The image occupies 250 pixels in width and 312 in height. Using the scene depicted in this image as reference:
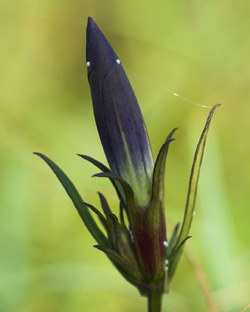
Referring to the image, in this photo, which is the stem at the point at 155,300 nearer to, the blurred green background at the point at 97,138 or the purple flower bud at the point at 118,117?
the purple flower bud at the point at 118,117

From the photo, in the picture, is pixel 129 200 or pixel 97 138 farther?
pixel 97 138

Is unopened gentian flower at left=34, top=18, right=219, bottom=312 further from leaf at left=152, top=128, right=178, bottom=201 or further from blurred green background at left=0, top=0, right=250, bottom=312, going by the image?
blurred green background at left=0, top=0, right=250, bottom=312

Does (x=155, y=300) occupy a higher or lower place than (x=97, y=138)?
lower

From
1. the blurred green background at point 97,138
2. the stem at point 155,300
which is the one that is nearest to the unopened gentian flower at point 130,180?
the stem at point 155,300

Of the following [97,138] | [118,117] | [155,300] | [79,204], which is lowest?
[155,300]

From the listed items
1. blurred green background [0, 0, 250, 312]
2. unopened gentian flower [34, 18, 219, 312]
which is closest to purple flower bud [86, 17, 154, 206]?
unopened gentian flower [34, 18, 219, 312]

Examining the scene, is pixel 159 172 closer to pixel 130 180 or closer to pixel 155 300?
pixel 130 180

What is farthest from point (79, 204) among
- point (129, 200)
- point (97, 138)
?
point (97, 138)

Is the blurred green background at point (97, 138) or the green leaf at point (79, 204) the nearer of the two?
the green leaf at point (79, 204)
